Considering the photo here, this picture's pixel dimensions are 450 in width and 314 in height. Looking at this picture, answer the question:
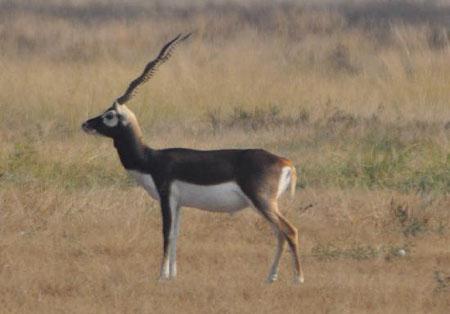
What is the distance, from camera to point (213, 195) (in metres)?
8.74

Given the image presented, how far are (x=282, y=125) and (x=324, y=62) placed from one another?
5.22 meters

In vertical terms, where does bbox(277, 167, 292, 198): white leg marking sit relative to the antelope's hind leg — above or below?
above

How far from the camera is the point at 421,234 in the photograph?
34.3ft

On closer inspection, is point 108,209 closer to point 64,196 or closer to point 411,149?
point 64,196

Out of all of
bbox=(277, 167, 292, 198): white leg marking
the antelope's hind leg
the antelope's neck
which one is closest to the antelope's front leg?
the antelope's neck

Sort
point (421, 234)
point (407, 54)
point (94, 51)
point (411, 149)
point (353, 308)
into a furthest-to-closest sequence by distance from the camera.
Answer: point (94, 51) → point (407, 54) → point (411, 149) → point (421, 234) → point (353, 308)

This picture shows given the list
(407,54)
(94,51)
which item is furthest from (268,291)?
(94,51)

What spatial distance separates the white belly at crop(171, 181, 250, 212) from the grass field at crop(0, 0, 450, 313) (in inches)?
19.5

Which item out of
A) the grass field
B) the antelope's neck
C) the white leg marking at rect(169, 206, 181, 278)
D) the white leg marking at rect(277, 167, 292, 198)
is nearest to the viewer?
the grass field

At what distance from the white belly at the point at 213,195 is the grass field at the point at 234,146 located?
50cm

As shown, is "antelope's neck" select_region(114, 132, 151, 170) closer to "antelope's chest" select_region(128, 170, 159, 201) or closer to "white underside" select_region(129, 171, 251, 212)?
"antelope's chest" select_region(128, 170, 159, 201)

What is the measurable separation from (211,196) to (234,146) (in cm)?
638

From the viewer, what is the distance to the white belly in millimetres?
8741

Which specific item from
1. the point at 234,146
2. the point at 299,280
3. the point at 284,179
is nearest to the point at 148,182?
the point at 284,179
